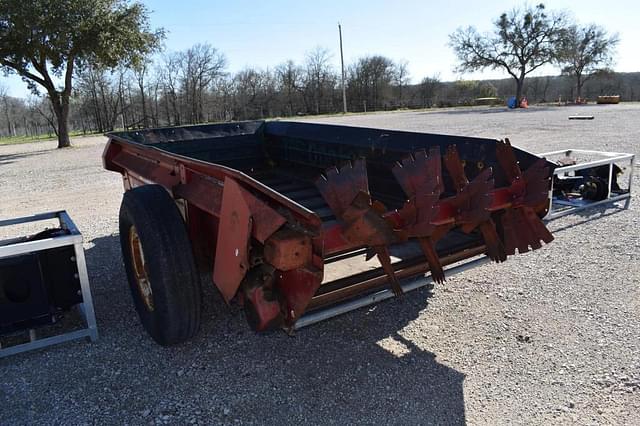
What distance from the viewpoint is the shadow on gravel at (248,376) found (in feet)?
8.38

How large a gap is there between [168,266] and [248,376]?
2.54ft

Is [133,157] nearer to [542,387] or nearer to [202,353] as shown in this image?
[202,353]

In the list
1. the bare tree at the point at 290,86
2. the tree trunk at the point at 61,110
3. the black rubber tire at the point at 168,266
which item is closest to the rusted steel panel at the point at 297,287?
the black rubber tire at the point at 168,266

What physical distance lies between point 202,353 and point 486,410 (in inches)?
66.4

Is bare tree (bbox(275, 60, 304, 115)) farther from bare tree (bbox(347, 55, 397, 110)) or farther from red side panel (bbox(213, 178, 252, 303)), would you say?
red side panel (bbox(213, 178, 252, 303))

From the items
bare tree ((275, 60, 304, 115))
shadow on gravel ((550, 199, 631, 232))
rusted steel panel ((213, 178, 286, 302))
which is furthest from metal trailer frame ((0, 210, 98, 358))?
bare tree ((275, 60, 304, 115))

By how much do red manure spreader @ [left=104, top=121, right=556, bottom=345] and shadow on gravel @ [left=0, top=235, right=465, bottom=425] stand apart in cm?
25

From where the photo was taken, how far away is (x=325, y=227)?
216 cm

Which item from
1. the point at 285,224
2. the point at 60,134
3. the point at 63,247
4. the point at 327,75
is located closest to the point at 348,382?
the point at 285,224

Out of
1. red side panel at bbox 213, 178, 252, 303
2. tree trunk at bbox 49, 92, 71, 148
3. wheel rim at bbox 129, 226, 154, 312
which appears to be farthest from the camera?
tree trunk at bbox 49, 92, 71, 148

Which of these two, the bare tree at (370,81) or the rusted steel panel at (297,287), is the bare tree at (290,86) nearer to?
the bare tree at (370,81)

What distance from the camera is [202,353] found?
3143mm

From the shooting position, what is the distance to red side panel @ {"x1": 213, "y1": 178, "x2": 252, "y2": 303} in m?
2.28

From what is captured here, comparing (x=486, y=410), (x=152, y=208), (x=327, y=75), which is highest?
(x=327, y=75)
